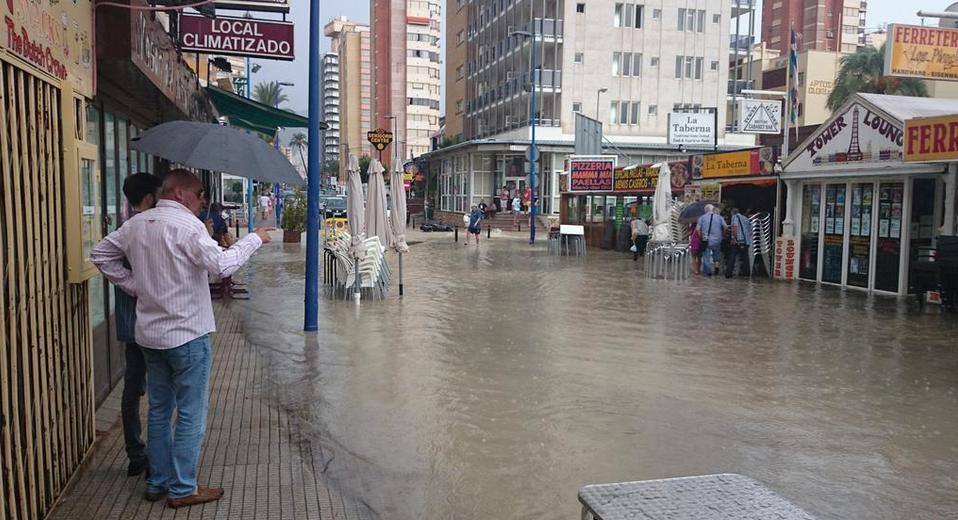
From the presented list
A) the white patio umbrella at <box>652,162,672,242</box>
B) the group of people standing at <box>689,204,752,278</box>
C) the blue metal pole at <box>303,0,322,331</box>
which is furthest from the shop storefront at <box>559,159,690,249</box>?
the blue metal pole at <box>303,0,322,331</box>

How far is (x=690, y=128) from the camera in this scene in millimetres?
37250

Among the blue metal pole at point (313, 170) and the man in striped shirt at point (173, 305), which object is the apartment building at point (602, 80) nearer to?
the blue metal pole at point (313, 170)

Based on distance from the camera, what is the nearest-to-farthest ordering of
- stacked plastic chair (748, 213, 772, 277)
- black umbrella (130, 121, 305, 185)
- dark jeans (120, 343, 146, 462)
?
dark jeans (120, 343, 146, 462)
black umbrella (130, 121, 305, 185)
stacked plastic chair (748, 213, 772, 277)

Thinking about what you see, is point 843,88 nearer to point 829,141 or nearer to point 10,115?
point 829,141

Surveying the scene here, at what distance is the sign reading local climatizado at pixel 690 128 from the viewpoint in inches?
1457

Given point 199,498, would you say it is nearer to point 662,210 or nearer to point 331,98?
point 662,210

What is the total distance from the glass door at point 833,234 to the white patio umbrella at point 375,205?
936 centimetres

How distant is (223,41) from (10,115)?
7831 millimetres

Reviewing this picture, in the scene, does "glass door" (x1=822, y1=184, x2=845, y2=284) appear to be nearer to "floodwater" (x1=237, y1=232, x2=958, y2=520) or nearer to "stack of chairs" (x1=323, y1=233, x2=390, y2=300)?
"floodwater" (x1=237, y1=232, x2=958, y2=520)

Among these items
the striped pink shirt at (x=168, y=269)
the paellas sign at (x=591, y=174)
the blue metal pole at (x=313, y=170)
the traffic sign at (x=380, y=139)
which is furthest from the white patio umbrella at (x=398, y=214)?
the paellas sign at (x=591, y=174)

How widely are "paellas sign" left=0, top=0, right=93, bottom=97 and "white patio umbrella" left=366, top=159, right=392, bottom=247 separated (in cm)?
986

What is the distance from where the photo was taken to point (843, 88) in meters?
46.7

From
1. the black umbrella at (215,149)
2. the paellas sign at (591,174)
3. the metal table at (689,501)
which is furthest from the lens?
the paellas sign at (591,174)

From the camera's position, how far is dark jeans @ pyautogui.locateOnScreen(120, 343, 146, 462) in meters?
4.64
